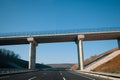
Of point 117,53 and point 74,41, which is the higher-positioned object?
point 74,41

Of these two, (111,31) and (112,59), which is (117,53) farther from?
(111,31)

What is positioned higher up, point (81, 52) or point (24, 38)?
point (24, 38)

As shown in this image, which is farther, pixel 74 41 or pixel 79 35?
pixel 74 41

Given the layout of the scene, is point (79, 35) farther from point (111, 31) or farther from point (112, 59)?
point (112, 59)

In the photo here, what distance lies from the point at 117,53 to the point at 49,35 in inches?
984

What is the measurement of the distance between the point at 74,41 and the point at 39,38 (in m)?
13.6

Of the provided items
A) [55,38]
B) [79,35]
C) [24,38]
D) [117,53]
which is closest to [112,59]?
[117,53]

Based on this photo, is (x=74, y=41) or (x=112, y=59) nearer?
(x=112, y=59)

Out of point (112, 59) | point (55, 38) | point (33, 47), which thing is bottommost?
point (112, 59)

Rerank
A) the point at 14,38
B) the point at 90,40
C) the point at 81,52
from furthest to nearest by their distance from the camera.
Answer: the point at 90,40
the point at 14,38
the point at 81,52

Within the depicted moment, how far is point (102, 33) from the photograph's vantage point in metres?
43.0

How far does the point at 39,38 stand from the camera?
153 feet

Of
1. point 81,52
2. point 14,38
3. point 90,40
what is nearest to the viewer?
point 81,52

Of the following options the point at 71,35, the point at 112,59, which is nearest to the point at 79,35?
the point at 71,35
